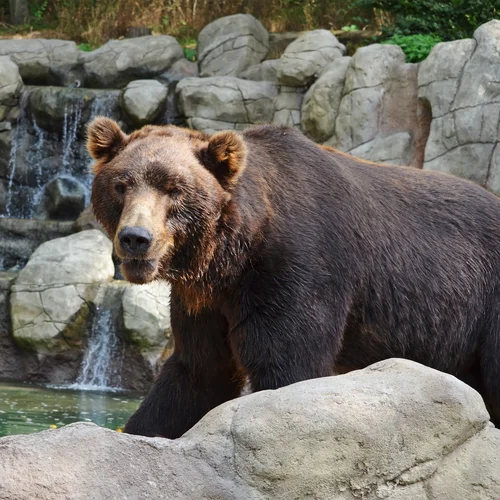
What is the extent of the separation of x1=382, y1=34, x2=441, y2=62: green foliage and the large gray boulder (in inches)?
73.1

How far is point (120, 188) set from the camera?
15.4ft

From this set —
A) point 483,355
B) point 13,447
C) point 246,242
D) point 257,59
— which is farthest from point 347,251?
point 257,59

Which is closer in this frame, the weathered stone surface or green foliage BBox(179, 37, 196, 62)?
the weathered stone surface

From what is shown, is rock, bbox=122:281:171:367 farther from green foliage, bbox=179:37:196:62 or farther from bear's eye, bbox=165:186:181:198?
green foliage, bbox=179:37:196:62

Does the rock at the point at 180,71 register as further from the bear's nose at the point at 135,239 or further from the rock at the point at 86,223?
the bear's nose at the point at 135,239

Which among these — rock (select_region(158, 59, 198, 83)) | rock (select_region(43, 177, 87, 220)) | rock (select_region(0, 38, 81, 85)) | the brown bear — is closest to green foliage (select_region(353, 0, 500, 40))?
rock (select_region(158, 59, 198, 83))

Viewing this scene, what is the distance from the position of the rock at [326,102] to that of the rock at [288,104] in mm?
1131

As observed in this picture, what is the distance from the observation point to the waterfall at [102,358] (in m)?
12.9

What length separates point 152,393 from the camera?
536cm

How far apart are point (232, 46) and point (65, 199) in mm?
5137

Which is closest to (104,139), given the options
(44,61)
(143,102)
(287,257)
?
(287,257)

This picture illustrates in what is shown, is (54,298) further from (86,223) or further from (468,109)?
(468,109)

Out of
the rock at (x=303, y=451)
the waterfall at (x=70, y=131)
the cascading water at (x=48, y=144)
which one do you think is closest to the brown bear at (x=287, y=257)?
the rock at (x=303, y=451)

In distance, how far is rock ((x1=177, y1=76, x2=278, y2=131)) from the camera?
17203 millimetres
